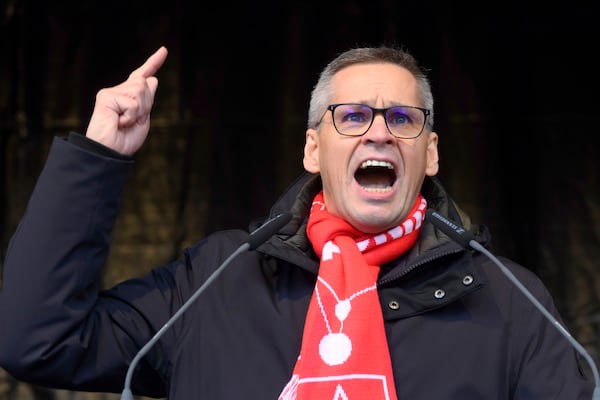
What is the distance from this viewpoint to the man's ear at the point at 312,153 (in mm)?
2383

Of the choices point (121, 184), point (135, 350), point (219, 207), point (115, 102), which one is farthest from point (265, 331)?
point (219, 207)

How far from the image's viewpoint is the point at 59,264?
1.96 meters

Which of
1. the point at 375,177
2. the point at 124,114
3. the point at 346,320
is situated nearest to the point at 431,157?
the point at 375,177

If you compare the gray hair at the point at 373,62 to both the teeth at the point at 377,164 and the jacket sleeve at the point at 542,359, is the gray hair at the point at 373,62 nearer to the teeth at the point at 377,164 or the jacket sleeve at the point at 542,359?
the teeth at the point at 377,164

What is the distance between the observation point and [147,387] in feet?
7.30

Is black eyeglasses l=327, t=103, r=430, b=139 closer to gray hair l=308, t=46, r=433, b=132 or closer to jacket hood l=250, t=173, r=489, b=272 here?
gray hair l=308, t=46, r=433, b=132

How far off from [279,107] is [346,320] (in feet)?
4.76

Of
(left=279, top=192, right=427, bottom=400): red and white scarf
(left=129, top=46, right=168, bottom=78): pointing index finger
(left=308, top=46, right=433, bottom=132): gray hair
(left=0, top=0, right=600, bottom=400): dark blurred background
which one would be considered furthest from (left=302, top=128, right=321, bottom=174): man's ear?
(left=0, top=0, right=600, bottom=400): dark blurred background

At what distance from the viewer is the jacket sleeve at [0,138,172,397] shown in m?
1.95

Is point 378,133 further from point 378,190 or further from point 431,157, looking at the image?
→ point 431,157

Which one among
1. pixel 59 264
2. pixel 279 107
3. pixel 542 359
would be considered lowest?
pixel 542 359

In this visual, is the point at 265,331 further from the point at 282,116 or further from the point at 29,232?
the point at 282,116

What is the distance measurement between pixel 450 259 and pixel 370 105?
357 mm

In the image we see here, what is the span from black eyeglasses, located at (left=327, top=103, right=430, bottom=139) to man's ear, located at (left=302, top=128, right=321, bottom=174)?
0.13 m
